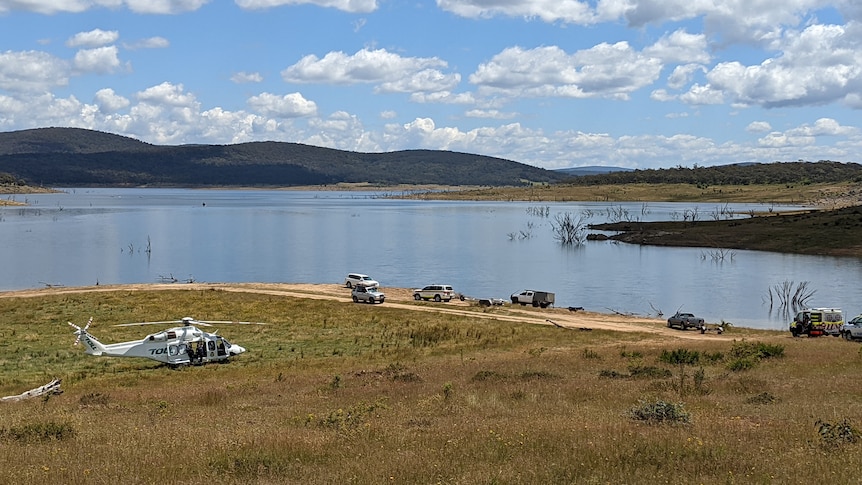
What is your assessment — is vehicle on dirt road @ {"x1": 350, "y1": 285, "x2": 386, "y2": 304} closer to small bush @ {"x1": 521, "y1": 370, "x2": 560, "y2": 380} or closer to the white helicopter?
the white helicopter

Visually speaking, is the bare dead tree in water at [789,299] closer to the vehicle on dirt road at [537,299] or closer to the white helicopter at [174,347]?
the vehicle on dirt road at [537,299]

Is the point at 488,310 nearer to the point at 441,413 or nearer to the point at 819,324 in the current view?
the point at 819,324

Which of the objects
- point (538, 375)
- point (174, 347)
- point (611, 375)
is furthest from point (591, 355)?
point (174, 347)

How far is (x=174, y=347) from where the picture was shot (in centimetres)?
3694

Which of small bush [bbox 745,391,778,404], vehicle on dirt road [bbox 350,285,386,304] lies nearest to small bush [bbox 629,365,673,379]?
small bush [bbox 745,391,778,404]

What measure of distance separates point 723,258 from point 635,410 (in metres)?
100

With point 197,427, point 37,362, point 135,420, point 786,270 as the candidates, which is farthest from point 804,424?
point 786,270

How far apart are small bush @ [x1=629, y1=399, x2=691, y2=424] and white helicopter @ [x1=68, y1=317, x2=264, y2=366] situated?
22.5 m

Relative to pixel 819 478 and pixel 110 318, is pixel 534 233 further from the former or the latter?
pixel 819 478

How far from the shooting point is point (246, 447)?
14125 millimetres

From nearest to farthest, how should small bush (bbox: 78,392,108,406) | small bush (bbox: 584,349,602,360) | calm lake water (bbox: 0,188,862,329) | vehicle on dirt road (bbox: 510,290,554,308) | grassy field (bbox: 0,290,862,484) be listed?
grassy field (bbox: 0,290,862,484) → small bush (bbox: 78,392,108,406) → small bush (bbox: 584,349,602,360) → vehicle on dirt road (bbox: 510,290,554,308) → calm lake water (bbox: 0,188,862,329)

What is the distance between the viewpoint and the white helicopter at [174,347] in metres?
36.2

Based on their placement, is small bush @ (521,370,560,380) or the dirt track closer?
small bush @ (521,370,560,380)

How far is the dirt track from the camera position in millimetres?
53969
